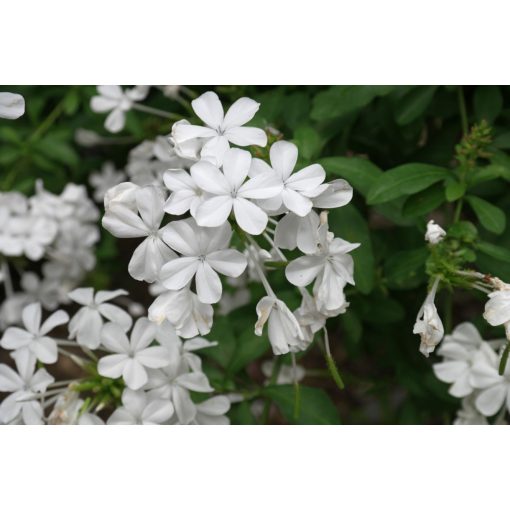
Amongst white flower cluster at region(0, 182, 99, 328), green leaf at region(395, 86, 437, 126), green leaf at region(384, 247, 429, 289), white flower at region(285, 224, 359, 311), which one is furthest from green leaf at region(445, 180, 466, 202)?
white flower cluster at region(0, 182, 99, 328)

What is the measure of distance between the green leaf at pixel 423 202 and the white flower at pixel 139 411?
22.4 inches

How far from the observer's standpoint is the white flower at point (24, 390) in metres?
1.29

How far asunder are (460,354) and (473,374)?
0.17ft

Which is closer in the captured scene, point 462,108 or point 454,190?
point 454,190

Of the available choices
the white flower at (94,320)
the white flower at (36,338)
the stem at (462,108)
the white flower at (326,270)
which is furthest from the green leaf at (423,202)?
the white flower at (36,338)

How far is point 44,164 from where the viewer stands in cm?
211

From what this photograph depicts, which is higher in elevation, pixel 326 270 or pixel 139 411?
pixel 326 270

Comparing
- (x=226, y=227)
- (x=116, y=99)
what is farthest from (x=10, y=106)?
(x=116, y=99)

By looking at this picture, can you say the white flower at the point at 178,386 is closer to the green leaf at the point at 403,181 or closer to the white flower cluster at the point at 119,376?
the white flower cluster at the point at 119,376

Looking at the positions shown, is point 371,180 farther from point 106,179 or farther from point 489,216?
point 106,179

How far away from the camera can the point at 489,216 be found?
53.7 inches

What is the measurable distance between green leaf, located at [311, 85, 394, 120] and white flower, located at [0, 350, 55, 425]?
736 millimetres

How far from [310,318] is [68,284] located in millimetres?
1264

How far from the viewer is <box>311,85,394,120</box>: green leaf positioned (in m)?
1.53
